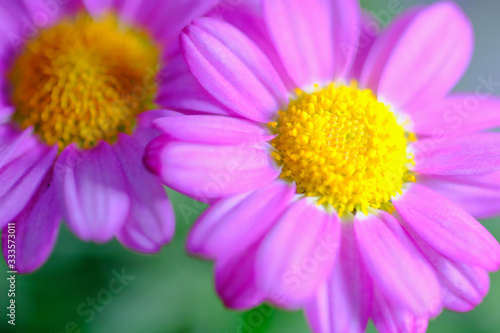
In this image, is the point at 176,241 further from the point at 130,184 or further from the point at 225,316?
the point at 130,184

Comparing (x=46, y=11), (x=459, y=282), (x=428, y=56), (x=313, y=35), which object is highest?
(x=46, y=11)

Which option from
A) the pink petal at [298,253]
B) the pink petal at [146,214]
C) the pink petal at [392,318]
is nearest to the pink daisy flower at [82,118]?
the pink petal at [146,214]

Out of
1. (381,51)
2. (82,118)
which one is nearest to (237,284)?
(82,118)

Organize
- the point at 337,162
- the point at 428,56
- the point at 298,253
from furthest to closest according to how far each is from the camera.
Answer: the point at 428,56 < the point at 337,162 < the point at 298,253

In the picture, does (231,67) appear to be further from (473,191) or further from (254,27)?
(473,191)

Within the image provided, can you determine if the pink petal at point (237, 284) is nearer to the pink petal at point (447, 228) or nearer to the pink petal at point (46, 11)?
the pink petal at point (447, 228)

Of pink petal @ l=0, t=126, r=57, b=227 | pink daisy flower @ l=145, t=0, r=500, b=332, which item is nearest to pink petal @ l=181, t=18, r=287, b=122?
pink daisy flower @ l=145, t=0, r=500, b=332

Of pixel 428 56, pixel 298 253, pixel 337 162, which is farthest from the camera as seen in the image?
pixel 428 56

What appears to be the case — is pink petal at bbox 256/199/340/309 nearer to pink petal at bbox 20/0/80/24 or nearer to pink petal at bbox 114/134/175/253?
pink petal at bbox 114/134/175/253
